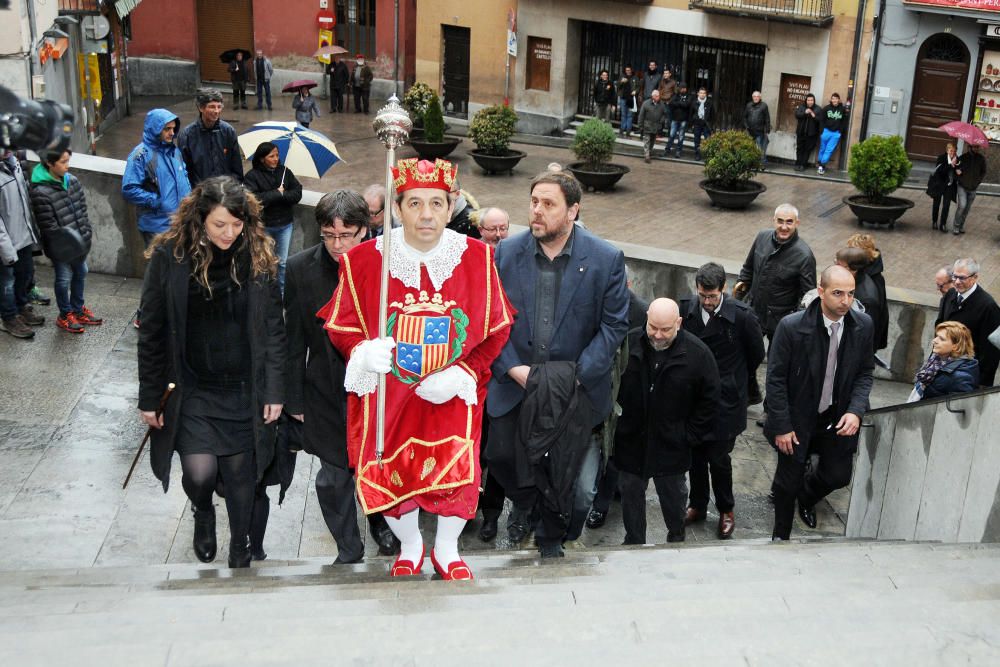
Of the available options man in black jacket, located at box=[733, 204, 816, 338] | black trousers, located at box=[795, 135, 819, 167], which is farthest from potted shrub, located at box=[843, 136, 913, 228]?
man in black jacket, located at box=[733, 204, 816, 338]

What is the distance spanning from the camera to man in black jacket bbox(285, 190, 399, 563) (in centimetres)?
592

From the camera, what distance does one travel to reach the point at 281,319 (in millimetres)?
5812

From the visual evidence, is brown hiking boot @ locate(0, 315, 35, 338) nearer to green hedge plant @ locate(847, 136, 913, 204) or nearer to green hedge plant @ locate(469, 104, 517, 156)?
green hedge plant @ locate(847, 136, 913, 204)

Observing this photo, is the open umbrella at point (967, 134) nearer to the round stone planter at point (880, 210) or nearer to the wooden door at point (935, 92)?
the round stone planter at point (880, 210)

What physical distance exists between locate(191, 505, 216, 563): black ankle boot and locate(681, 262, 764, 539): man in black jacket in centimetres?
293

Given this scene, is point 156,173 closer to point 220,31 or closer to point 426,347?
point 426,347

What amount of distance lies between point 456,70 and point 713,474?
80.1 feet

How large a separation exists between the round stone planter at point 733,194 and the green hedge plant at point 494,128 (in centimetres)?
390

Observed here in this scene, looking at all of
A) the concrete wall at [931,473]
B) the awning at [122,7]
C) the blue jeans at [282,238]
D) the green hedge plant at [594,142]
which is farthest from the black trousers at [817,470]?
the awning at [122,7]

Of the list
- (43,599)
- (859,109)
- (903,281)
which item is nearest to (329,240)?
(43,599)

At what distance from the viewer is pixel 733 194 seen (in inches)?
790

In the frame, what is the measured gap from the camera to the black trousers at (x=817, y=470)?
722 centimetres

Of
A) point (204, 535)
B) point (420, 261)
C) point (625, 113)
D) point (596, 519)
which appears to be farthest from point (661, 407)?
point (625, 113)

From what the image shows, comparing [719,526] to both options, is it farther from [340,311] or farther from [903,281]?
[903,281]
